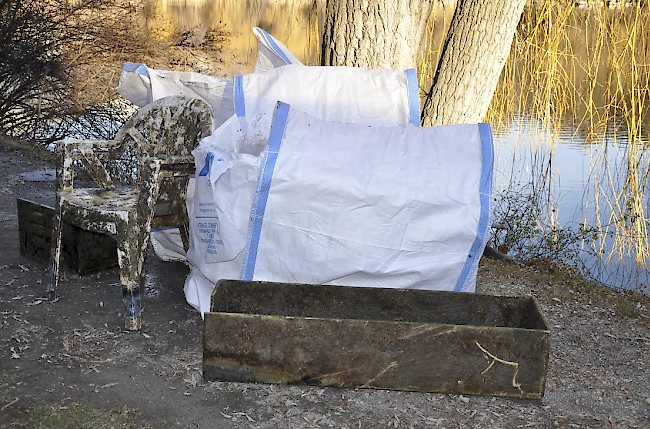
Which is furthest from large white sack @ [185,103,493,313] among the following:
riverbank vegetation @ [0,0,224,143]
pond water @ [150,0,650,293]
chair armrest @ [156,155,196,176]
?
riverbank vegetation @ [0,0,224,143]

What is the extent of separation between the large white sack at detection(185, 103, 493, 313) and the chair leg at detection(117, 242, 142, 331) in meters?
0.39

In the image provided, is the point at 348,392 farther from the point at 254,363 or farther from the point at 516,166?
the point at 516,166

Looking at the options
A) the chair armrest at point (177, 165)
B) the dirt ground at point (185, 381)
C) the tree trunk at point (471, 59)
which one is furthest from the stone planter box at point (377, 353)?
the tree trunk at point (471, 59)

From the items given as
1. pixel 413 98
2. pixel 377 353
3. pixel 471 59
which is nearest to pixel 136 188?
pixel 413 98

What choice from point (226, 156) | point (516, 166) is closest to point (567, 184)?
point (516, 166)

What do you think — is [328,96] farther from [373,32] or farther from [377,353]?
[377,353]

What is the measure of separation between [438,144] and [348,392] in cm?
106

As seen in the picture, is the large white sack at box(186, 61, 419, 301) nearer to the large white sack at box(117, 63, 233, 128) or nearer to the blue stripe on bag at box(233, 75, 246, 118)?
the blue stripe on bag at box(233, 75, 246, 118)

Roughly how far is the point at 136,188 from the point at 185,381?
121 centimetres

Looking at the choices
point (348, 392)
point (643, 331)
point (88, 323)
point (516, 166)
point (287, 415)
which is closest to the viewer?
point (287, 415)

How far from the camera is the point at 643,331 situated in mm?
3078

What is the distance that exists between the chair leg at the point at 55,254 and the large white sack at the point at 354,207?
74 centimetres

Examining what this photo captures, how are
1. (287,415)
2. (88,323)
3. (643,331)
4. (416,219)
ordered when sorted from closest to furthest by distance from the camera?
A: (287,415), (416,219), (88,323), (643,331)

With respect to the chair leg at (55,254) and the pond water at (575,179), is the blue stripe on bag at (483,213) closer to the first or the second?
the chair leg at (55,254)
